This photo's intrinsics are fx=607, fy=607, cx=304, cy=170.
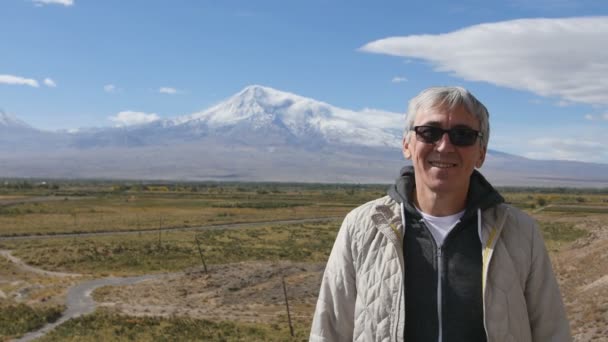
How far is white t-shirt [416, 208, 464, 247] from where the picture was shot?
10.5 ft

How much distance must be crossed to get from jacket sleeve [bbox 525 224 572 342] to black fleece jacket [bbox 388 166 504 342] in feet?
0.88

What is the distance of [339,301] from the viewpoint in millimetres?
Answer: 3279

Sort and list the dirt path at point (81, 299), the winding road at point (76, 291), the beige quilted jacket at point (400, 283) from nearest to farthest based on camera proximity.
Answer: the beige quilted jacket at point (400, 283), the dirt path at point (81, 299), the winding road at point (76, 291)

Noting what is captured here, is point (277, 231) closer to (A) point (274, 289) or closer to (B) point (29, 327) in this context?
(A) point (274, 289)

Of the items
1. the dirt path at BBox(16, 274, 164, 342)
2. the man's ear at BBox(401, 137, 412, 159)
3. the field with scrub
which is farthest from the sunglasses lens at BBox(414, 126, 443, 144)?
the dirt path at BBox(16, 274, 164, 342)

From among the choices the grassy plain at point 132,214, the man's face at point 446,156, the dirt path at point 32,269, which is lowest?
the dirt path at point 32,269

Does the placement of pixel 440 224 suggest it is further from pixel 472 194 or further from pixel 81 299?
pixel 81 299

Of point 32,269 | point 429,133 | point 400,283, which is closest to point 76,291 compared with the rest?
point 32,269

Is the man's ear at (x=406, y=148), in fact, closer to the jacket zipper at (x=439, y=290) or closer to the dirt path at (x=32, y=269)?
the jacket zipper at (x=439, y=290)

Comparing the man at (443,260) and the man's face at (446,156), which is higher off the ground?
the man's face at (446,156)

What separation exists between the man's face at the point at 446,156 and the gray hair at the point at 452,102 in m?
0.03

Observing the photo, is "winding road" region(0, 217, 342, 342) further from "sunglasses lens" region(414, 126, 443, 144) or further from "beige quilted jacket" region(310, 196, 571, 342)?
"sunglasses lens" region(414, 126, 443, 144)

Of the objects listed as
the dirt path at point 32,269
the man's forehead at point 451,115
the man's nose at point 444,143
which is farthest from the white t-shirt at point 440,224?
the dirt path at point 32,269

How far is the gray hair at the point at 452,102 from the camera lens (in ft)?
10.4
